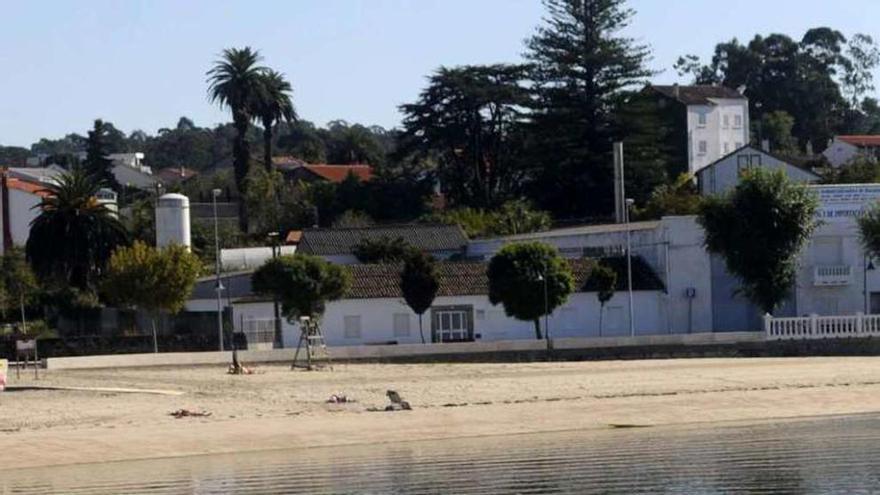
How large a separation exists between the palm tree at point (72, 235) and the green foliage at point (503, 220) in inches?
749

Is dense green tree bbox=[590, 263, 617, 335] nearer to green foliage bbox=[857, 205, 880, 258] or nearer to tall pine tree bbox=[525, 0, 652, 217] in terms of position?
green foliage bbox=[857, 205, 880, 258]

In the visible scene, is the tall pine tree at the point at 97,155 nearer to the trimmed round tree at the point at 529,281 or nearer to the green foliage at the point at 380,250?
the green foliage at the point at 380,250

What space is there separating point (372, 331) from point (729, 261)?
13.8 meters

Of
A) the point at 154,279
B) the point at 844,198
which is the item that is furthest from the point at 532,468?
the point at 844,198

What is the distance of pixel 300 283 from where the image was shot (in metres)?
65.1

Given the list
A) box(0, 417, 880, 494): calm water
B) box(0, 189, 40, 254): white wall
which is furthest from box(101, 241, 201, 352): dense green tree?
box(0, 189, 40, 254): white wall

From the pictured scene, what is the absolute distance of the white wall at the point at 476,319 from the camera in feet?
226

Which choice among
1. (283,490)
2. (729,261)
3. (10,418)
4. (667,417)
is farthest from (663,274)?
(283,490)

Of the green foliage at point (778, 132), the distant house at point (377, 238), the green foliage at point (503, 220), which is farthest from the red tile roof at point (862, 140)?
the distant house at point (377, 238)

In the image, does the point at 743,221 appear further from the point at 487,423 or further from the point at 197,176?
the point at 197,176

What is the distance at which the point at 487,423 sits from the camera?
3988cm

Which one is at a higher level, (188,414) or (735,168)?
(735,168)

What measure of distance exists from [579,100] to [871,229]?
3830 centimetres

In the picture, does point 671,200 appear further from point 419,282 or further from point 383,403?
point 383,403
